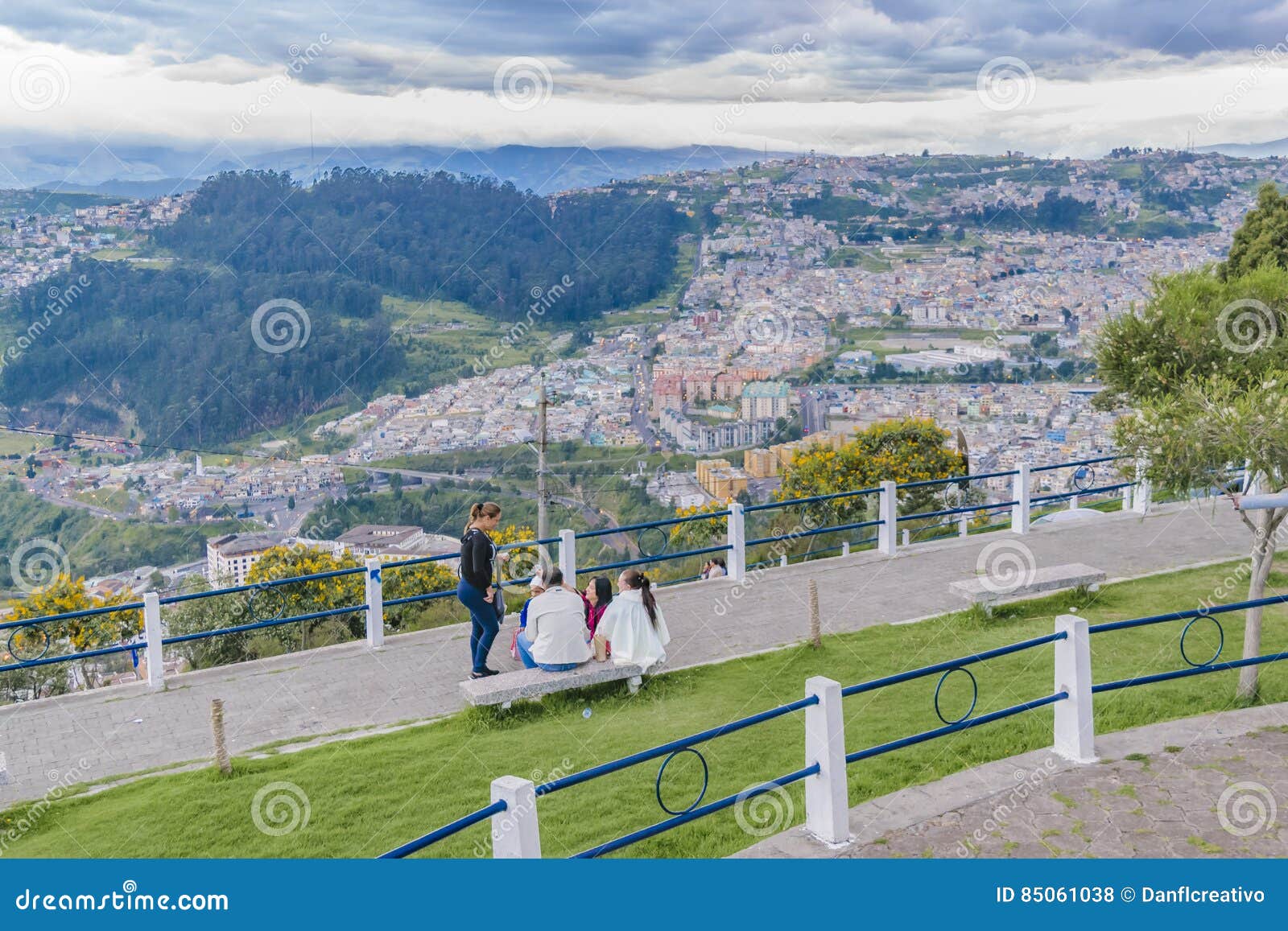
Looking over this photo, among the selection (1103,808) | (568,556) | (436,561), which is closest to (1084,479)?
(568,556)

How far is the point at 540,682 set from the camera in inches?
306

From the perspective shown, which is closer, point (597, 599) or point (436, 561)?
point (597, 599)

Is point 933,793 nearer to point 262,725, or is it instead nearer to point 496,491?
point 262,725

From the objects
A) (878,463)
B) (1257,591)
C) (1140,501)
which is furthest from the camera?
(878,463)

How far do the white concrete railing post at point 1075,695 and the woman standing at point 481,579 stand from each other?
4109 mm

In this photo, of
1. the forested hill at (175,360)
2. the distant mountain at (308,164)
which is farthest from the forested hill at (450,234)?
the forested hill at (175,360)

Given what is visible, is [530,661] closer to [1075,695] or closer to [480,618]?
[480,618]

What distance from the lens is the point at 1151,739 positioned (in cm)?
636

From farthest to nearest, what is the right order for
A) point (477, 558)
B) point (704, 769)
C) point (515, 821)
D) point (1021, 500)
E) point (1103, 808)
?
point (1021, 500) < point (477, 558) < point (1103, 808) < point (704, 769) < point (515, 821)

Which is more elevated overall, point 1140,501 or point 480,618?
point 480,618

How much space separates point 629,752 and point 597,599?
84.1 inches

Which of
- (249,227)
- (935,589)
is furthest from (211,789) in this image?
(249,227)

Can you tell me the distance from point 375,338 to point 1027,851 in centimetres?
5127

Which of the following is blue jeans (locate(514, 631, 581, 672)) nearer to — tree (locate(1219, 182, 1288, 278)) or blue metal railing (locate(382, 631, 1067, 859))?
blue metal railing (locate(382, 631, 1067, 859))
